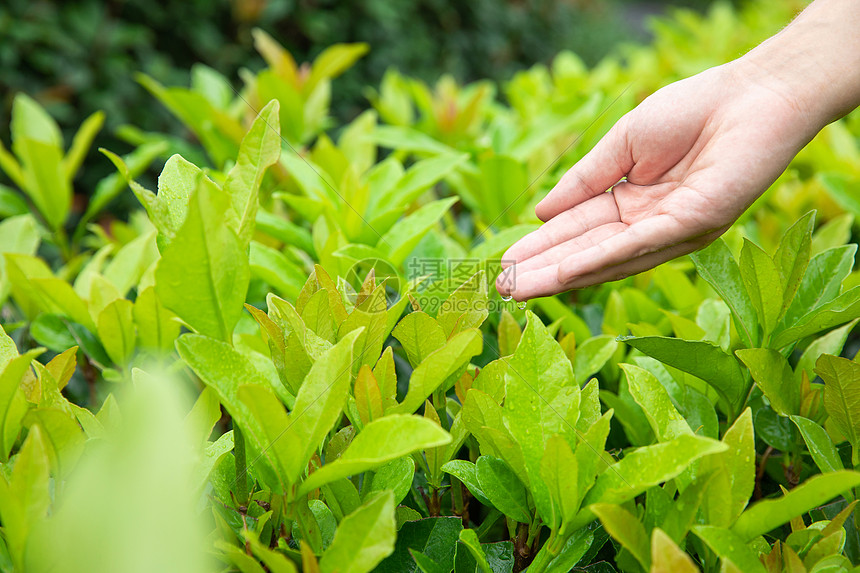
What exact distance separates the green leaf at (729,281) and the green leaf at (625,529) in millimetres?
466

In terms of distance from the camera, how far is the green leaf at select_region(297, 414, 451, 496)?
2.64ft

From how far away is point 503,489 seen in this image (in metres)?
1.01

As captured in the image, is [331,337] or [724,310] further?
[724,310]

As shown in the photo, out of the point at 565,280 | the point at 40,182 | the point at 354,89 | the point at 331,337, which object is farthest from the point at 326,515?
the point at 354,89

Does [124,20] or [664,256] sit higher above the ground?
[124,20]

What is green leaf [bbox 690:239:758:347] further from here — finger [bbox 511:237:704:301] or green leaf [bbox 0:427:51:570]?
green leaf [bbox 0:427:51:570]

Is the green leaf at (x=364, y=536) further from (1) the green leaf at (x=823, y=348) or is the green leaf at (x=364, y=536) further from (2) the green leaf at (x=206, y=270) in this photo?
(1) the green leaf at (x=823, y=348)

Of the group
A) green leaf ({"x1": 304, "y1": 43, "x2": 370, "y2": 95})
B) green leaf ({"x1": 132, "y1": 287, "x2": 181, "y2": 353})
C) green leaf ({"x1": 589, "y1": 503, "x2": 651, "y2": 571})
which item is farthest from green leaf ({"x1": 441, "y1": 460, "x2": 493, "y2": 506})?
green leaf ({"x1": 304, "y1": 43, "x2": 370, "y2": 95})

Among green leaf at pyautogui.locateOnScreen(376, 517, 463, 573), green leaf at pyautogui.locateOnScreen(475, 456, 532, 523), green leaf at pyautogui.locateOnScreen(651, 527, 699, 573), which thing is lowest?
green leaf at pyautogui.locateOnScreen(376, 517, 463, 573)

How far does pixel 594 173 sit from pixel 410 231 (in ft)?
1.42

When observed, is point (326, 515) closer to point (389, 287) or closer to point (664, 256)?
point (389, 287)

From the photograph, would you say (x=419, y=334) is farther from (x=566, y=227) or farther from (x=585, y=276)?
(x=566, y=227)

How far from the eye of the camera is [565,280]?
1.20m

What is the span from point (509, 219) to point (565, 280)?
0.73m
